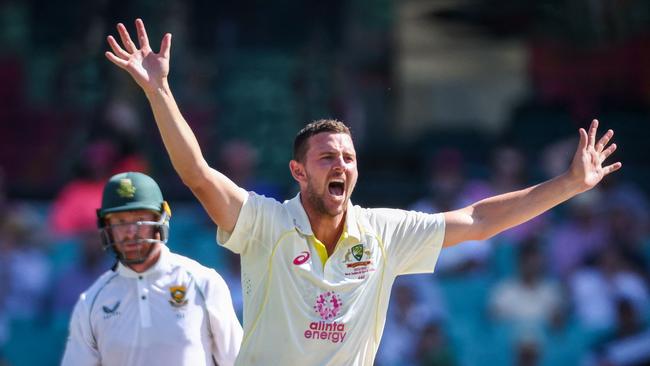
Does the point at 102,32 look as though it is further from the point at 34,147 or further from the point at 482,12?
the point at 482,12

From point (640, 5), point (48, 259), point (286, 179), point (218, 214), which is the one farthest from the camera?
point (640, 5)

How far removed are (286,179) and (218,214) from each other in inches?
281

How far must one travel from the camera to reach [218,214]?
5090mm

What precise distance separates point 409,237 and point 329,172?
501mm

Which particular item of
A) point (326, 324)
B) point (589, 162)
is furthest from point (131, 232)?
point (589, 162)

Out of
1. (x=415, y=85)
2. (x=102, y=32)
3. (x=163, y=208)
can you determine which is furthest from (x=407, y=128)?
(x=163, y=208)

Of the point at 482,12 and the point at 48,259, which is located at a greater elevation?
the point at 482,12

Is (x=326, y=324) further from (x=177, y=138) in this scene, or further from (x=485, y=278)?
(x=485, y=278)

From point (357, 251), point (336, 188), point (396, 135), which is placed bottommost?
point (357, 251)

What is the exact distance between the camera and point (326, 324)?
5.12 metres

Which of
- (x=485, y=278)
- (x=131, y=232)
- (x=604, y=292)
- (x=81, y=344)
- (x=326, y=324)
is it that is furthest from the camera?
(x=485, y=278)

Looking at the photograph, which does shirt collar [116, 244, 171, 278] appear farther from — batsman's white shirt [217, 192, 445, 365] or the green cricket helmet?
batsman's white shirt [217, 192, 445, 365]

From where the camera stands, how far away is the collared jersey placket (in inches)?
226

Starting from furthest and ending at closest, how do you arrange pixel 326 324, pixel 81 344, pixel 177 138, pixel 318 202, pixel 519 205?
pixel 81 344 < pixel 519 205 < pixel 318 202 < pixel 326 324 < pixel 177 138
